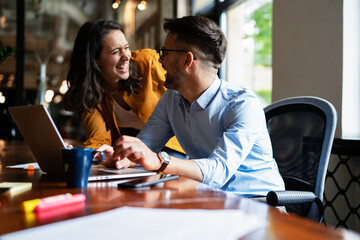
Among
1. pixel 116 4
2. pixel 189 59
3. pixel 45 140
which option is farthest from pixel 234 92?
pixel 116 4

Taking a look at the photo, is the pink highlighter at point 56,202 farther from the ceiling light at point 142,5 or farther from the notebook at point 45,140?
the ceiling light at point 142,5

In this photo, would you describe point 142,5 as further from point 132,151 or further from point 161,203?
point 161,203

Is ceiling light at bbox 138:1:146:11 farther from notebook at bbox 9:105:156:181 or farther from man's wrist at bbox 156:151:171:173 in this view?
man's wrist at bbox 156:151:171:173

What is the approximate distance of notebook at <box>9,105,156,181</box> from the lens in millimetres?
1062

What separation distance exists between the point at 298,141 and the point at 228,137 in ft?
1.12

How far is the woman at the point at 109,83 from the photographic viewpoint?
2.00 meters

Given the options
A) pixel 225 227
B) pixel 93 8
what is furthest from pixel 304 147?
pixel 93 8

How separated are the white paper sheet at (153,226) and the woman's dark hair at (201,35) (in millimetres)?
935

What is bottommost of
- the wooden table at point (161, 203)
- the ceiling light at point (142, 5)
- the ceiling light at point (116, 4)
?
the wooden table at point (161, 203)

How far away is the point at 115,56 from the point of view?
6.58ft

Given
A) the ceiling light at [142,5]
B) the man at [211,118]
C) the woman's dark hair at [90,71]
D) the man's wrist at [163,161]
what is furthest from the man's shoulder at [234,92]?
the ceiling light at [142,5]

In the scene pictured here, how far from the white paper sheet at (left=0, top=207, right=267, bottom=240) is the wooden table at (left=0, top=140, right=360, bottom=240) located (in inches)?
1.3

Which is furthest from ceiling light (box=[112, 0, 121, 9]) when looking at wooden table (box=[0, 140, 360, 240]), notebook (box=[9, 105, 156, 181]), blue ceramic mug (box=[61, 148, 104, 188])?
blue ceramic mug (box=[61, 148, 104, 188])

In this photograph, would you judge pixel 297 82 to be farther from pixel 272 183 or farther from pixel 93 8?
pixel 93 8
